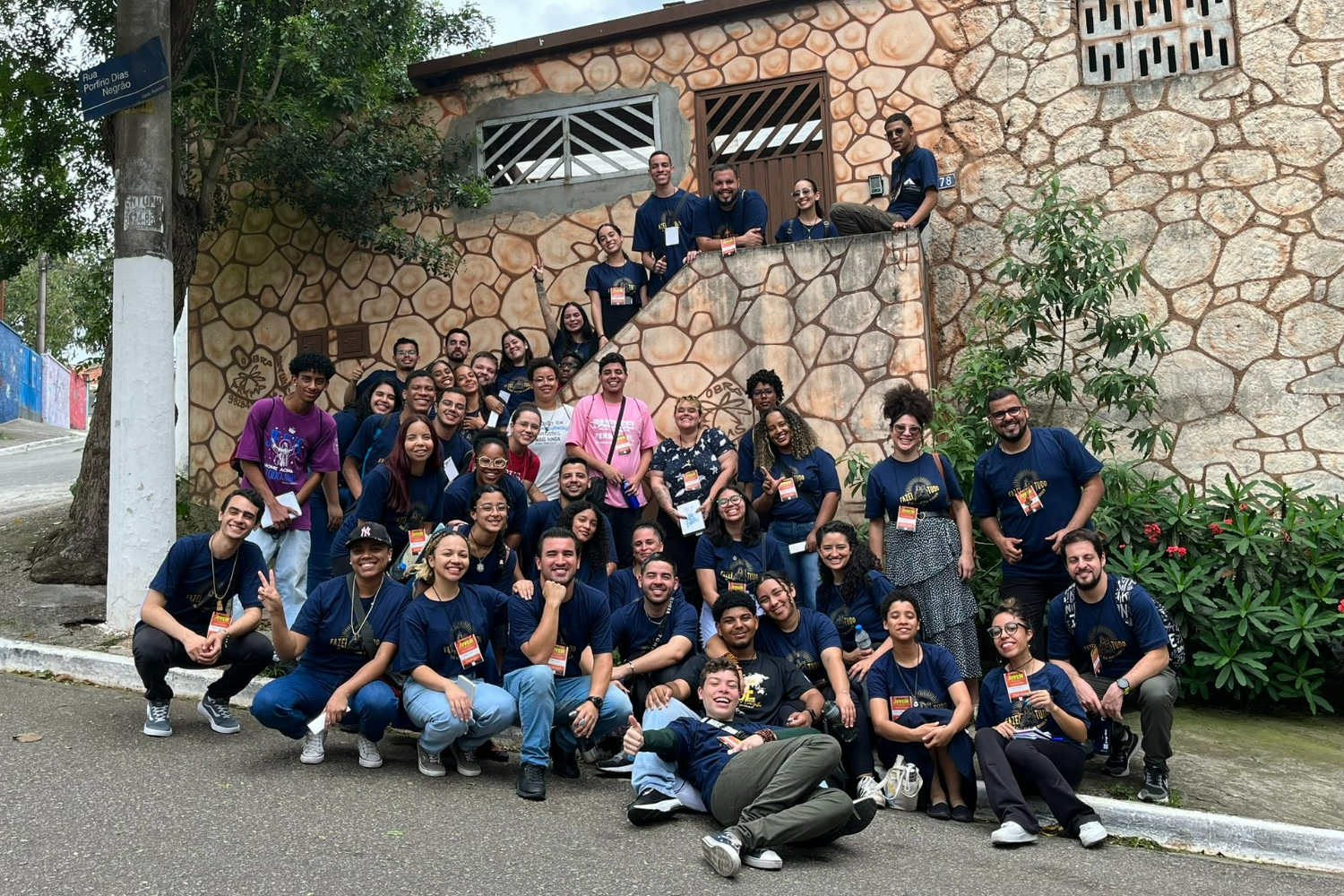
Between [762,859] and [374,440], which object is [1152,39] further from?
[762,859]

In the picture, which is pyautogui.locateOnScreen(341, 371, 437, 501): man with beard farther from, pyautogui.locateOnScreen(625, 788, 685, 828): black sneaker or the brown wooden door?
the brown wooden door

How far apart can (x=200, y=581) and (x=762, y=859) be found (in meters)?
3.21

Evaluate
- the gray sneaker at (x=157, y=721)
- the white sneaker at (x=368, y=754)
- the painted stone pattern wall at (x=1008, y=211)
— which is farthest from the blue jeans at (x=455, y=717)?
the painted stone pattern wall at (x=1008, y=211)

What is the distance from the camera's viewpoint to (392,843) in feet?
13.4

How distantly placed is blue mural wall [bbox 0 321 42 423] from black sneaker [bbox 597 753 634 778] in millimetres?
26317

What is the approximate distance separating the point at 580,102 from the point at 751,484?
524 cm

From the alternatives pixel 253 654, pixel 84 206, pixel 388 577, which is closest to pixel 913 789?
pixel 388 577

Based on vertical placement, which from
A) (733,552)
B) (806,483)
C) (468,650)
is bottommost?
(468,650)

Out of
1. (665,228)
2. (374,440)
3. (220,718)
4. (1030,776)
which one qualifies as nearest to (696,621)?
(1030,776)

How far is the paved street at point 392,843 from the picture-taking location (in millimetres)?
3740

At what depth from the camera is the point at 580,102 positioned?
10.6 meters

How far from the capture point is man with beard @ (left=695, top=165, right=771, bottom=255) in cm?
851

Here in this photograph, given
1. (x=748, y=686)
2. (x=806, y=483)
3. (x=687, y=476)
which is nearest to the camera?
(x=748, y=686)

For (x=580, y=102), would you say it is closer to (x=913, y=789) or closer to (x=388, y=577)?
(x=388, y=577)
